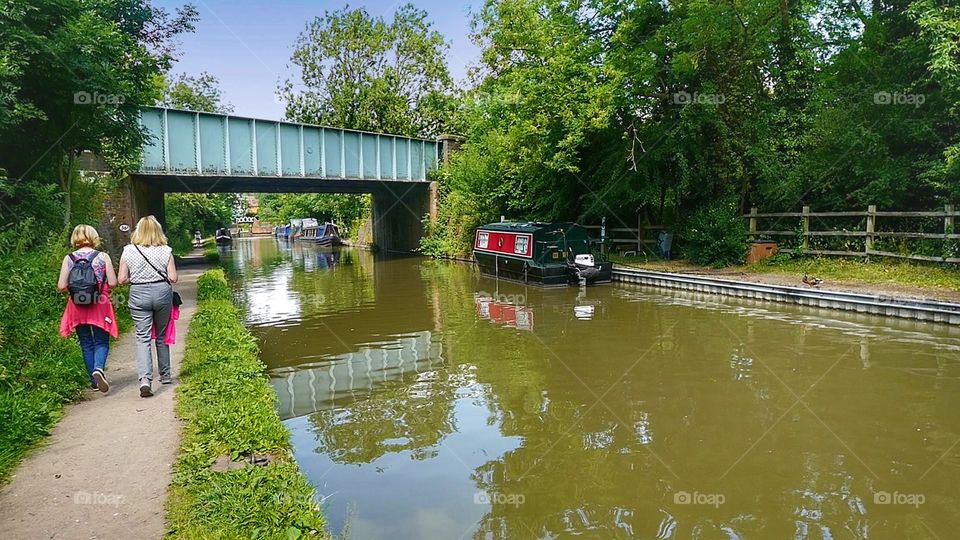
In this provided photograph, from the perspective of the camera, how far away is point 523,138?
73.3 feet

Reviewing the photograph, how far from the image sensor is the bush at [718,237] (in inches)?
728

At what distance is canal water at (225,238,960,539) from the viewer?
4.64 metres

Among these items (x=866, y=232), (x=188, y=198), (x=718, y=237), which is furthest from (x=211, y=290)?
(x=188, y=198)

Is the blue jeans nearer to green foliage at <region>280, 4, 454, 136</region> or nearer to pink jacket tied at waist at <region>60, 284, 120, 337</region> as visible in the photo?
pink jacket tied at waist at <region>60, 284, 120, 337</region>

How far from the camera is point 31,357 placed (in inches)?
260

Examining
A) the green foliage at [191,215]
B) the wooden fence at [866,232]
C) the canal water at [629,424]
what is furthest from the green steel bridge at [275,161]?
the wooden fence at [866,232]

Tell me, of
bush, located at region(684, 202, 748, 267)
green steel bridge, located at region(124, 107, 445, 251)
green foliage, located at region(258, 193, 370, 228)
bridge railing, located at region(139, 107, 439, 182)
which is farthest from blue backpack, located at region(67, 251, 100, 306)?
green foliage, located at region(258, 193, 370, 228)

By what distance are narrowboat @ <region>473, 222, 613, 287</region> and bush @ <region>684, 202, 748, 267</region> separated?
9.66ft

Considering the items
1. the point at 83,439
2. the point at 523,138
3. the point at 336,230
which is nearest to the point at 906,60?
the point at 523,138

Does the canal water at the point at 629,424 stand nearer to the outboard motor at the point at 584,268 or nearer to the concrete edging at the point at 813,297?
the concrete edging at the point at 813,297

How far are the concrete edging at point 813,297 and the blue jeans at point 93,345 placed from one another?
13.5 meters

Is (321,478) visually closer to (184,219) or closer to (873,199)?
(873,199)

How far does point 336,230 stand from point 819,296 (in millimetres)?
45900

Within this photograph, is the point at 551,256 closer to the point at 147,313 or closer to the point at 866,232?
the point at 866,232
